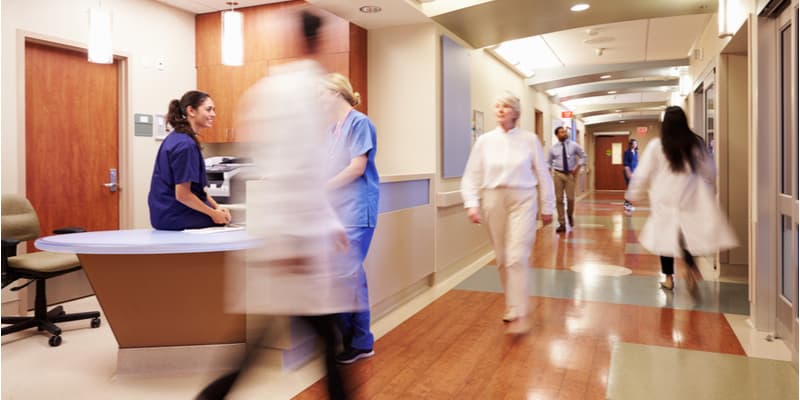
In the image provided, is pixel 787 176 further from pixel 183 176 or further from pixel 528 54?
pixel 528 54

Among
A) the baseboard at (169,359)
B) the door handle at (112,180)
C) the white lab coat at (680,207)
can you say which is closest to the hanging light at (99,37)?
the door handle at (112,180)

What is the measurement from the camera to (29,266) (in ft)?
12.2

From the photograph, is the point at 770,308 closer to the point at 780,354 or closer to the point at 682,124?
the point at 780,354

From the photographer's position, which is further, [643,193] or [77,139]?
[77,139]

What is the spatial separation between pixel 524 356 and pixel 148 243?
6.89 ft

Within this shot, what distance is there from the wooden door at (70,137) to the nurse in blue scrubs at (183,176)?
2.43 metres

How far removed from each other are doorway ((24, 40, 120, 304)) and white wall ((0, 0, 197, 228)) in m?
0.13

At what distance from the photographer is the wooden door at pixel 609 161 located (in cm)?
2441

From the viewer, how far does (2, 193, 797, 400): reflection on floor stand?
276 centimetres

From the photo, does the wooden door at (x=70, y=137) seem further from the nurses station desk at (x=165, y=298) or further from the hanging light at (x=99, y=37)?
the nurses station desk at (x=165, y=298)

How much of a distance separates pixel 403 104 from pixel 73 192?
124 inches

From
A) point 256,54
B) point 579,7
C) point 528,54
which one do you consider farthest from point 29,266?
point 528,54

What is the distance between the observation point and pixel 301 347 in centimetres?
310

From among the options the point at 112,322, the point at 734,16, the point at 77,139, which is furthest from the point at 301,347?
the point at 734,16
